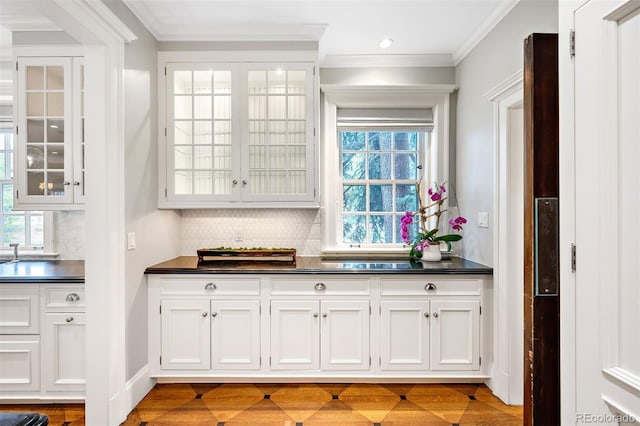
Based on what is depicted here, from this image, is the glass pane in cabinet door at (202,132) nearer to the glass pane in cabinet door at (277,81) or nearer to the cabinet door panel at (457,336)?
the glass pane in cabinet door at (277,81)

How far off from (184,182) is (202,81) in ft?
2.81

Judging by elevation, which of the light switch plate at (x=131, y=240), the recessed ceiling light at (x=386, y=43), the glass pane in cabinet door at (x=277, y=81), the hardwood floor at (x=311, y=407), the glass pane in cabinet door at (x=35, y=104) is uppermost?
the recessed ceiling light at (x=386, y=43)

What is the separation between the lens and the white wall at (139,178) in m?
2.36

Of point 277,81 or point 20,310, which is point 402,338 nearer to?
point 277,81

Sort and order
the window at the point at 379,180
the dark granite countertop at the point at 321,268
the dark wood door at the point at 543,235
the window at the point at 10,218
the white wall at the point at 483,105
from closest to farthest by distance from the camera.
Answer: the dark wood door at the point at 543,235 → the white wall at the point at 483,105 → the dark granite countertop at the point at 321,268 → the window at the point at 10,218 → the window at the point at 379,180

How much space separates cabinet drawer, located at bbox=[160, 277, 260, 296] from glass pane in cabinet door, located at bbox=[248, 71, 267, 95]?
1544 millimetres

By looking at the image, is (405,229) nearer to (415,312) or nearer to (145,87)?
(415,312)

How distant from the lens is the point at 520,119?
2426 millimetres

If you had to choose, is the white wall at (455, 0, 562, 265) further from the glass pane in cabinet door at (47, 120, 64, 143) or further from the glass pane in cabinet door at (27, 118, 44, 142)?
the glass pane in cabinet door at (27, 118, 44, 142)

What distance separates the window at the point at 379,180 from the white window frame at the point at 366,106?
12cm

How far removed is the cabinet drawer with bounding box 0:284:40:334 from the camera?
232cm

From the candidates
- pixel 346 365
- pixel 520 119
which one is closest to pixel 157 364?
pixel 346 365

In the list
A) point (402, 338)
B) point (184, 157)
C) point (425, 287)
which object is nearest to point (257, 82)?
point (184, 157)

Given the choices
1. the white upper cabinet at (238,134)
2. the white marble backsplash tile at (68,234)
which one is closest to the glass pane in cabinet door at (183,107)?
the white upper cabinet at (238,134)
